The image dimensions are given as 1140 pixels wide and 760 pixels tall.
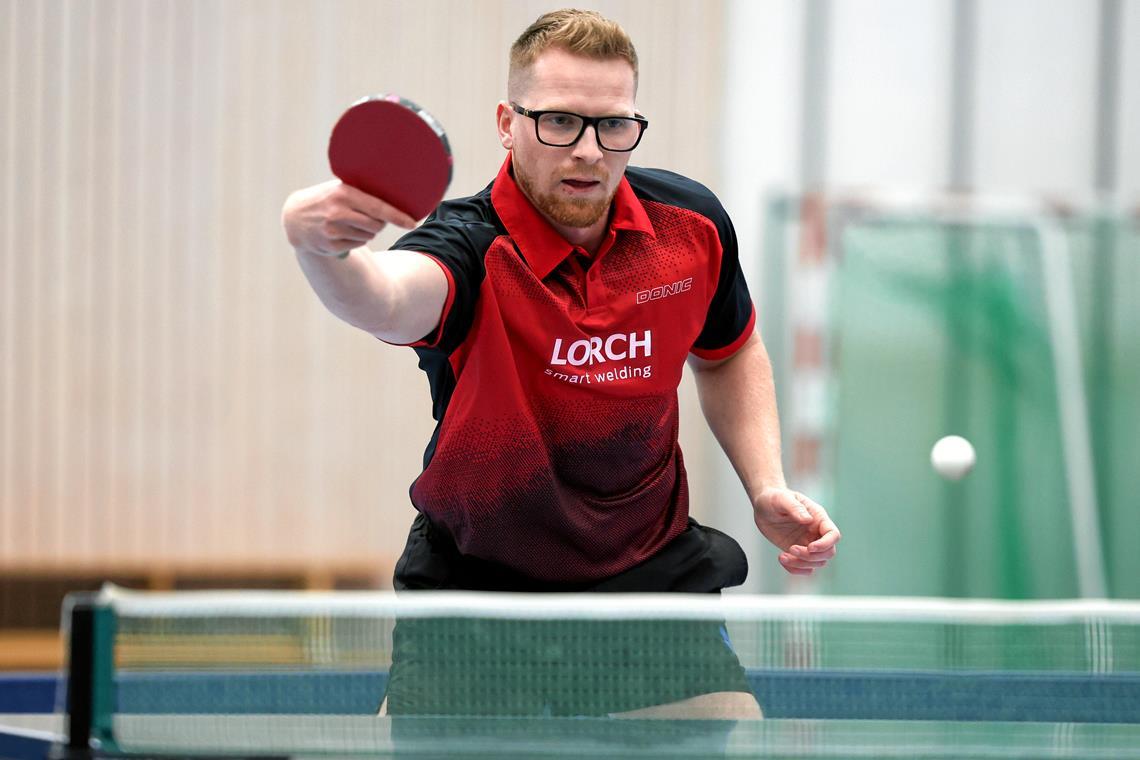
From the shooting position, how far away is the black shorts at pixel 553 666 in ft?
5.53

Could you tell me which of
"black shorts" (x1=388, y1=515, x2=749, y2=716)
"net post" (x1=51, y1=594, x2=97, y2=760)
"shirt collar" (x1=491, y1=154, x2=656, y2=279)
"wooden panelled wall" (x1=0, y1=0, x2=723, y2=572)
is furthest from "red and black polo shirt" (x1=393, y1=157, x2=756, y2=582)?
"wooden panelled wall" (x1=0, y1=0, x2=723, y2=572)

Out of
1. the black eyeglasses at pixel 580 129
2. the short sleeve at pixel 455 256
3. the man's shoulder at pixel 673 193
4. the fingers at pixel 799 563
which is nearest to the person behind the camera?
the short sleeve at pixel 455 256

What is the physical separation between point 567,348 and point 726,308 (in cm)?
40

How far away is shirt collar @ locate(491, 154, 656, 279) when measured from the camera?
2.06 m

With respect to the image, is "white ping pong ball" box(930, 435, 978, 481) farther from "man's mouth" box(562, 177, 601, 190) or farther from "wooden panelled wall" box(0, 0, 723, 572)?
"wooden panelled wall" box(0, 0, 723, 572)

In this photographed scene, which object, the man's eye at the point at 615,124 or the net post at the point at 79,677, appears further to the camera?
the man's eye at the point at 615,124

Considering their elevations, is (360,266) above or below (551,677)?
above

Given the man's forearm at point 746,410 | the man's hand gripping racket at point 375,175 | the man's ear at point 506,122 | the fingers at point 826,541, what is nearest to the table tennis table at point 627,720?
the fingers at point 826,541

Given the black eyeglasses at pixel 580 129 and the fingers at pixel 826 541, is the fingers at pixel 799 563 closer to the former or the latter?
the fingers at pixel 826 541

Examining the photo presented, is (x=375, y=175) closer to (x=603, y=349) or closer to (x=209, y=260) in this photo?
(x=603, y=349)

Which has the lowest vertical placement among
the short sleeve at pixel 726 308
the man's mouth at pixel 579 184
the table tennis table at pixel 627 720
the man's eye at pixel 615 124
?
the table tennis table at pixel 627 720

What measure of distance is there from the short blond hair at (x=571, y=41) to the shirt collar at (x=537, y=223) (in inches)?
6.3

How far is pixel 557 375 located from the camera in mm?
2068

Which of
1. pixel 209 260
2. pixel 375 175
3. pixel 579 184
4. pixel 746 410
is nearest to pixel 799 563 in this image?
pixel 746 410
